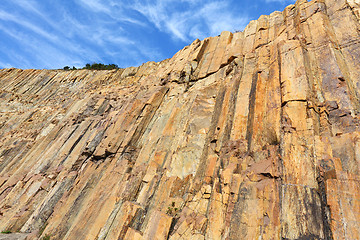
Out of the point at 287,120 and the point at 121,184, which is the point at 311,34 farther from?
the point at 121,184

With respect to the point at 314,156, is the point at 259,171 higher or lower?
lower

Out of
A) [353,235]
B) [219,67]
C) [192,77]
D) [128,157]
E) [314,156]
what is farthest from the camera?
[192,77]

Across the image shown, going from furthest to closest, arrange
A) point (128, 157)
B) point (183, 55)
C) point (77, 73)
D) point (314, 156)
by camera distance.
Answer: point (77, 73) < point (183, 55) < point (128, 157) < point (314, 156)

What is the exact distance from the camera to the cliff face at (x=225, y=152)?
296 inches

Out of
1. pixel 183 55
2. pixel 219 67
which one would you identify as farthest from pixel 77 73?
pixel 219 67

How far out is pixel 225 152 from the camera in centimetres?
1081

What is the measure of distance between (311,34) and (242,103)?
6.07 metres

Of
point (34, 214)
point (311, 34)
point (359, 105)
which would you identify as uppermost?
point (311, 34)

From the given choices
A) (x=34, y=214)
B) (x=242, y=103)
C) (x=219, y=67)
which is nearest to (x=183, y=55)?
(x=219, y=67)

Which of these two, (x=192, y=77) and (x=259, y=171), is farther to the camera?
(x=192, y=77)

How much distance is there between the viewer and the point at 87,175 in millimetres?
16016

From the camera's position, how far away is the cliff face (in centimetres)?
752

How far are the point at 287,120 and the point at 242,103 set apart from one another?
129 inches

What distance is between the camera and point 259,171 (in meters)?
8.69
